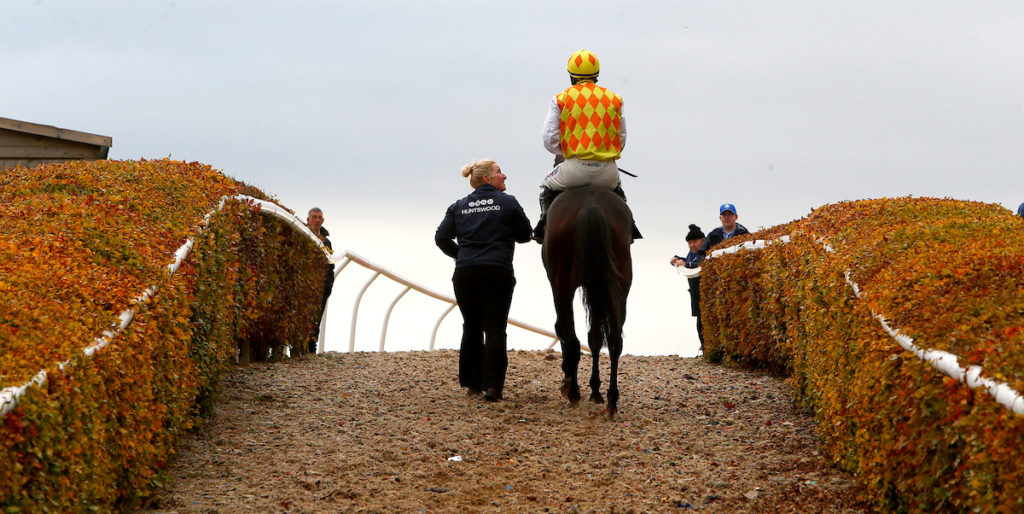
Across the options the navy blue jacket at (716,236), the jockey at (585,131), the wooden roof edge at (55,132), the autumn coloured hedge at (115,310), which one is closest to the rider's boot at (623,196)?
the jockey at (585,131)

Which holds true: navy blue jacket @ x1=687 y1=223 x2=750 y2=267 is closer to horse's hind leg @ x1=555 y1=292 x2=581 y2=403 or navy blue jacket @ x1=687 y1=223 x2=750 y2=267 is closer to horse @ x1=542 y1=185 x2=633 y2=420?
horse's hind leg @ x1=555 y1=292 x2=581 y2=403

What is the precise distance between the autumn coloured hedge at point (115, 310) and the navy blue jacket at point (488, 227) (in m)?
1.81

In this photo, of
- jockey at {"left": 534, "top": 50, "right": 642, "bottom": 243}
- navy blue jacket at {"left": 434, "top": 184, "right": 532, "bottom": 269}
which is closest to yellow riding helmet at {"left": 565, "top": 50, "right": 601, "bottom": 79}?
jockey at {"left": 534, "top": 50, "right": 642, "bottom": 243}

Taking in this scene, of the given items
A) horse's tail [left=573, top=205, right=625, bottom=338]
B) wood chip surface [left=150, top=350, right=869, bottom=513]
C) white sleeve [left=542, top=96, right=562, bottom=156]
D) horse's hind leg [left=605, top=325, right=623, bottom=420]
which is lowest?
wood chip surface [left=150, top=350, right=869, bottom=513]

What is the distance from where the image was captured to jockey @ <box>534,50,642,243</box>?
8250mm

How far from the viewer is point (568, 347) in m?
8.54

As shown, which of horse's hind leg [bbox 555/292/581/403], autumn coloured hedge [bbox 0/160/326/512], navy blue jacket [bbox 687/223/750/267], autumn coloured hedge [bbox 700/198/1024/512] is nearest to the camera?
autumn coloured hedge [bbox 700/198/1024/512]

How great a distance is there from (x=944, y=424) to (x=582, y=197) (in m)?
4.01

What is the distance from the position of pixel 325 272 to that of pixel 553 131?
4.58 metres

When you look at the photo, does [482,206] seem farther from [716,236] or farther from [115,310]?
[716,236]

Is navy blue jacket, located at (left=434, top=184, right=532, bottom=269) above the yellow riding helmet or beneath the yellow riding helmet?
beneath

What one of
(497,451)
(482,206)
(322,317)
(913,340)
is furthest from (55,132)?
(913,340)

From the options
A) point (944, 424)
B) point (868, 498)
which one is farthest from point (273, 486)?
point (944, 424)

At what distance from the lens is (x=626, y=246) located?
7.95m
